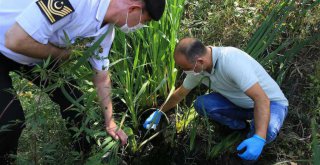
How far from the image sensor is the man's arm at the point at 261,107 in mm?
2076

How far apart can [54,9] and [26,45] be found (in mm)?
176

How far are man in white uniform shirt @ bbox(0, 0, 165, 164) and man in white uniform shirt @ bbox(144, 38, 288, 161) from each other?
1.65 ft

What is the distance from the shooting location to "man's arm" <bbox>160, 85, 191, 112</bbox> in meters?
2.42

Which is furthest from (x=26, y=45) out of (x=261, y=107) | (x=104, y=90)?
(x=261, y=107)

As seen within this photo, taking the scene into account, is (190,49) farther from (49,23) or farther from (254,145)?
(49,23)

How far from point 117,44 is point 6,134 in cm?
89

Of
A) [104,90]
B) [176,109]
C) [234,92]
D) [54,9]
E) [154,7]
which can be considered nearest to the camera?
[54,9]

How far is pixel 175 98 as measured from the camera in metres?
2.46

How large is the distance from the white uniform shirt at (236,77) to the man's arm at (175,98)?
40 mm

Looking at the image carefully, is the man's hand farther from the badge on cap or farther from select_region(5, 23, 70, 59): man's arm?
the badge on cap

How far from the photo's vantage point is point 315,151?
1154 millimetres

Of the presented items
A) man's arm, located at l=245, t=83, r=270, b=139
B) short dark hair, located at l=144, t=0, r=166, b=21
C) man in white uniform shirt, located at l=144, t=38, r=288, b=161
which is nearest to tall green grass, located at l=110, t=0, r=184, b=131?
man in white uniform shirt, located at l=144, t=38, r=288, b=161

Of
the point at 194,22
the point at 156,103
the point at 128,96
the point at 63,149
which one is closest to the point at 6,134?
the point at 63,149

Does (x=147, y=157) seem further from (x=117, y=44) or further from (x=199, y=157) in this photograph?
(x=117, y=44)
